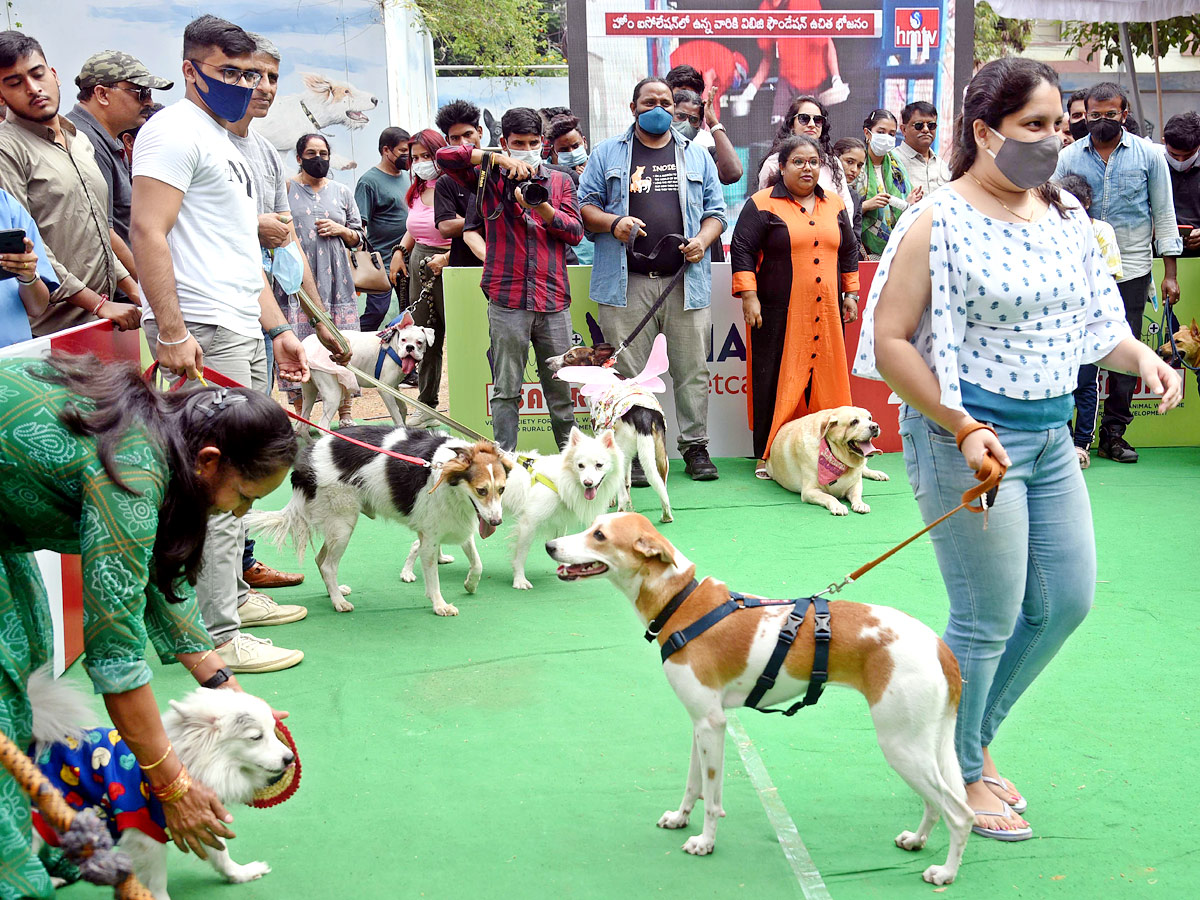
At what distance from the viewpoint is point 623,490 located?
6234 millimetres

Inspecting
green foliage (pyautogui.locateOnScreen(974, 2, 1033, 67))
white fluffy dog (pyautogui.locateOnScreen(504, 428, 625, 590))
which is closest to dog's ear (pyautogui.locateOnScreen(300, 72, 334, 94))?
white fluffy dog (pyautogui.locateOnScreen(504, 428, 625, 590))

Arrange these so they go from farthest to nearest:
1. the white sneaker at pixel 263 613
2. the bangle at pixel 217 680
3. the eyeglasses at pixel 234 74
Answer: the white sneaker at pixel 263 613, the eyeglasses at pixel 234 74, the bangle at pixel 217 680

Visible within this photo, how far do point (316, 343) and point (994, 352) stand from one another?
5586 mm

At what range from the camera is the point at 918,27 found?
1205 cm

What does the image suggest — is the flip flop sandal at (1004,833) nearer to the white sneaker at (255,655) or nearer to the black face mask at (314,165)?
the white sneaker at (255,655)

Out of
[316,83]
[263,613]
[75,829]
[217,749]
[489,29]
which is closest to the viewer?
[75,829]

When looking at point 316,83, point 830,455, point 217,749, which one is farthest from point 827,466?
point 316,83

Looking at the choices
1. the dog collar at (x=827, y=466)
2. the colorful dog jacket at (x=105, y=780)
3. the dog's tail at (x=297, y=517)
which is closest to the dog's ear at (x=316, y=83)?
the dog collar at (x=827, y=466)

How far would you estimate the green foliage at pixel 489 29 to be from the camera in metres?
18.4

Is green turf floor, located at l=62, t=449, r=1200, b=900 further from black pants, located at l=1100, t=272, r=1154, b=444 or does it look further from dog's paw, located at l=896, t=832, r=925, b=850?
black pants, located at l=1100, t=272, r=1154, b=444

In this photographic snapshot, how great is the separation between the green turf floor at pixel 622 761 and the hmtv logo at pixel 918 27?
28.0ft

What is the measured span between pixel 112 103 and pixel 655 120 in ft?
11.2

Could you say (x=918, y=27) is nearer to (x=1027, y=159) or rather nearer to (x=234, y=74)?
(x=234, y=74)

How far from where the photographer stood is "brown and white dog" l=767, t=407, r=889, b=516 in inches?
259
